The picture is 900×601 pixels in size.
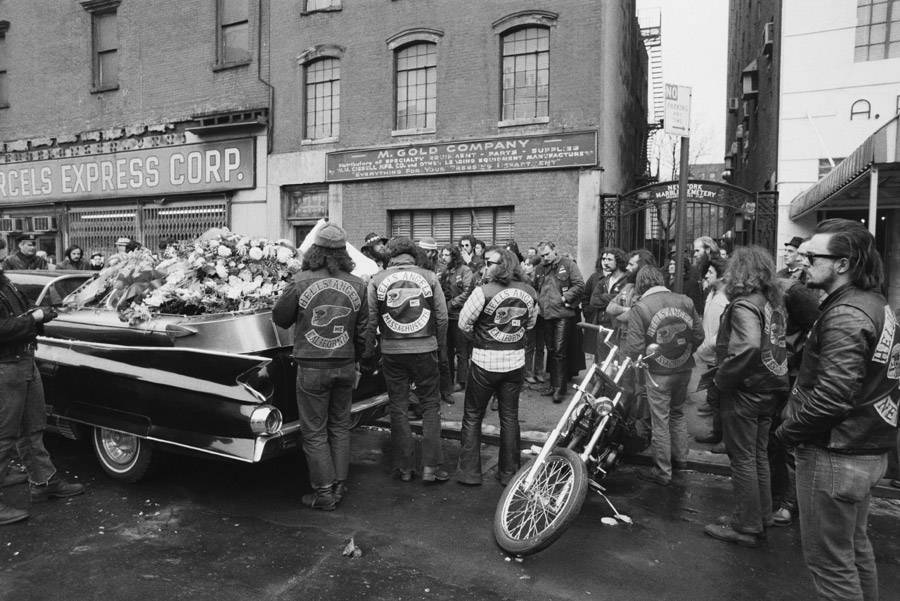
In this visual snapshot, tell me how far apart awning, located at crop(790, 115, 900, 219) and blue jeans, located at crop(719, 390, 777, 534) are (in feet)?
10.6

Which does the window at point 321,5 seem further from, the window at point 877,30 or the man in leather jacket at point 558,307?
the window at point 877,30

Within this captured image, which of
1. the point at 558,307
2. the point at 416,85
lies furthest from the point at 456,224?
the point at 558,307

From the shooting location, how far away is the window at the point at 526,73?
43.3 ft

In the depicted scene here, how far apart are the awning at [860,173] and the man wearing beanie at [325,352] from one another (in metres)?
4.92

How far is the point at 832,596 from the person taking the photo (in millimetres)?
2752

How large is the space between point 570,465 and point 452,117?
1094cm

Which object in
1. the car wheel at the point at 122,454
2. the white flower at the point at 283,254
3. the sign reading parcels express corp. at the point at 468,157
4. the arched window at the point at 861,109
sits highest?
the arched window at the point at 861,109

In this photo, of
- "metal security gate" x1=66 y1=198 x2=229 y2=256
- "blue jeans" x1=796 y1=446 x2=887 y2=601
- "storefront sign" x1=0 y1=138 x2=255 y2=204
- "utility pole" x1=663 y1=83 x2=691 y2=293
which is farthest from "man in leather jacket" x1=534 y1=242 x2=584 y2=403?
"metal security gate" x1=66 y1=198 x2=229 y2=256

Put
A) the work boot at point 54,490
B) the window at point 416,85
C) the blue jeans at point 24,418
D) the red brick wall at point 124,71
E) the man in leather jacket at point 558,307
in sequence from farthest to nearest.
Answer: the red brick wall at point 124,71
the window at point 416,85
the man in leather jacket at point 558,307
the work boot at point 54,490
the blue jeans at point 24,418

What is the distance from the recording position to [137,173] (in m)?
17.6

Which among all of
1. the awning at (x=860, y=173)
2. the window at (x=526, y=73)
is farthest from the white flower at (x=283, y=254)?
the window at (x=526, y=73)

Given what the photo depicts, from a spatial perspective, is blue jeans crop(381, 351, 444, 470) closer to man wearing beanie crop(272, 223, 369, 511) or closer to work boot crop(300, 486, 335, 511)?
man wearing beanie crop(272, 223, 369, 511)

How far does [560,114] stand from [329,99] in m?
5.72

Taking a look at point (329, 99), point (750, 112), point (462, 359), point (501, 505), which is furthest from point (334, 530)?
point (750, 112)
